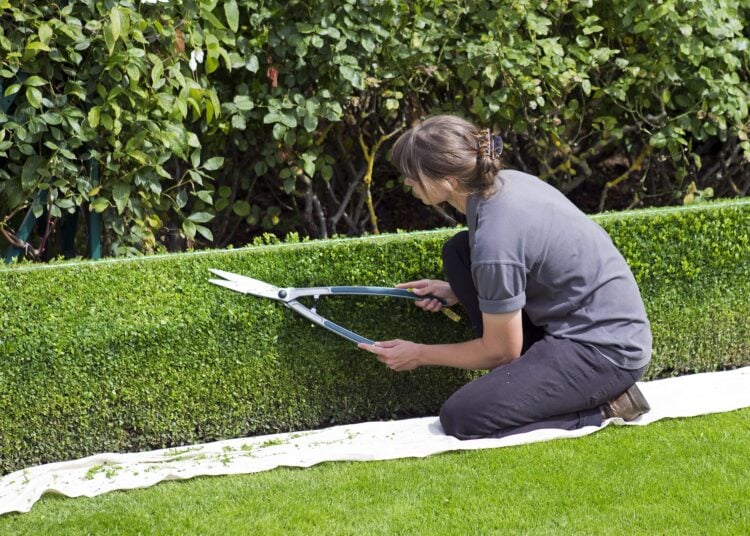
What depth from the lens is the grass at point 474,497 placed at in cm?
278

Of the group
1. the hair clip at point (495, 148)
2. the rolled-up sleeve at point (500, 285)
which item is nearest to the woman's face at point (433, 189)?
the hair clip at point (495, 148)

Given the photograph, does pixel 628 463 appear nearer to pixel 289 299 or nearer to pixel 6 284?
pixel 289 299

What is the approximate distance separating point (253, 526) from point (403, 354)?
3.24 ft

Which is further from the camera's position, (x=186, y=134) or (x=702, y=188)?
(x=702, y=188)

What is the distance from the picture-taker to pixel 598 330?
3.40 metres

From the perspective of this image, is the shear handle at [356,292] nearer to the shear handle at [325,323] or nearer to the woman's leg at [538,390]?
the shear handle at [325,323]

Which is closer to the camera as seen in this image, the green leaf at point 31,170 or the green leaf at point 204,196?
the green leaf at point 31,170

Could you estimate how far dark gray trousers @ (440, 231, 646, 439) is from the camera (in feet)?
11.1

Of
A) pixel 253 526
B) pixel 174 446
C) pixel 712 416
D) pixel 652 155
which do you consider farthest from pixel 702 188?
pixel 253 526

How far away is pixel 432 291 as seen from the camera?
3811 millimetres

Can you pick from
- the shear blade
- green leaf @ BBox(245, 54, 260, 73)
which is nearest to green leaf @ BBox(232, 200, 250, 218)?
green leaf @ BBox(245, 54, 260, 73)

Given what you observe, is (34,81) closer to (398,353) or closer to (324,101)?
(324,101)

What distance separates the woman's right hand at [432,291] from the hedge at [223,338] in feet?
0.27

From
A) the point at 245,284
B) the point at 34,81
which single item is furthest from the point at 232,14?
the point at 245,284
